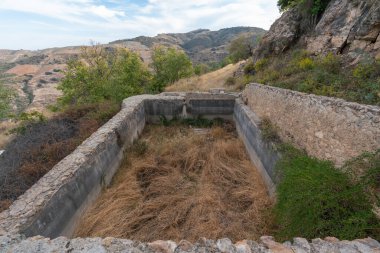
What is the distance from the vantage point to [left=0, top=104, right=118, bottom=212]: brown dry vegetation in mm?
3629

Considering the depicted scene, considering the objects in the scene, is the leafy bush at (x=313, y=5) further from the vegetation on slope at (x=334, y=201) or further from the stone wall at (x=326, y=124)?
the vegetation on slope at (x=334, y=201)

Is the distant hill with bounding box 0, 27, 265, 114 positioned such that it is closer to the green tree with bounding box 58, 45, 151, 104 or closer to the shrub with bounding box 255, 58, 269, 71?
the green tree with bounding box 58, 45, 151, 104

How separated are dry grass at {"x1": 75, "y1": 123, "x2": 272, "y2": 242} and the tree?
20.0m

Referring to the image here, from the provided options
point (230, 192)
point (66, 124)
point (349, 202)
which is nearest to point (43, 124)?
point (66, 124)

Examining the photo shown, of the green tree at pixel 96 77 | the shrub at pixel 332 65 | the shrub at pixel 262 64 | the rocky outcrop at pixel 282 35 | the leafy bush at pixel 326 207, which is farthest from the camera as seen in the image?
the green tree at pixel 96 77

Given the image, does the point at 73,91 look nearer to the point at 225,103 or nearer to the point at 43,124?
the point at 43,124

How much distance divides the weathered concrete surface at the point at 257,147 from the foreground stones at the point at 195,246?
88.4 inches

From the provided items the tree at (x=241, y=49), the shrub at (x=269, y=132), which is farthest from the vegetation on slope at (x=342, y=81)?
the tree at (x=241, y=49)

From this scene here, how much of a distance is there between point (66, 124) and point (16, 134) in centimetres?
154

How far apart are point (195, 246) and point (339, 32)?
29.1 feet

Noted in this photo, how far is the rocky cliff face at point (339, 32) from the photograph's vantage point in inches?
234

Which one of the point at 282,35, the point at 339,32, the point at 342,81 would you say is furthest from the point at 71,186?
the point at 282,35

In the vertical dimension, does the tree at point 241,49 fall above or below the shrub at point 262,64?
above

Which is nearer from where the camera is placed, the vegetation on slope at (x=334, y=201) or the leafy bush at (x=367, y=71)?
the vegetation on slope at (x=334, y=201)
